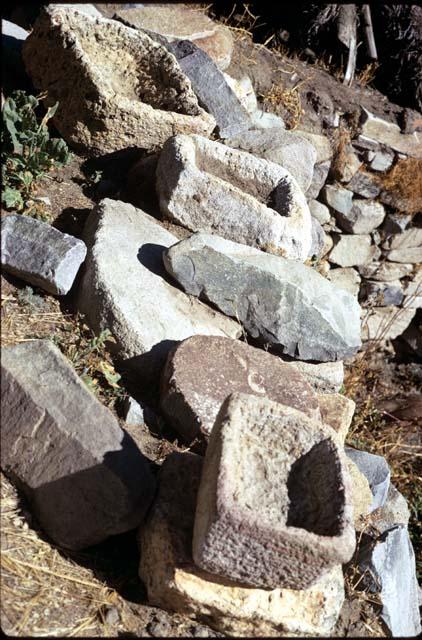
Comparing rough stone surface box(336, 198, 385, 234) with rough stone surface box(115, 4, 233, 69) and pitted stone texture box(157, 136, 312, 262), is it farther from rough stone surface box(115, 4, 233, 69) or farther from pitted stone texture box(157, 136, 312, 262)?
pitted stone texture box(157, 136, 312, 262)

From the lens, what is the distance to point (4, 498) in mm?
2633

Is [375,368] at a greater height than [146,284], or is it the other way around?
[146,284]

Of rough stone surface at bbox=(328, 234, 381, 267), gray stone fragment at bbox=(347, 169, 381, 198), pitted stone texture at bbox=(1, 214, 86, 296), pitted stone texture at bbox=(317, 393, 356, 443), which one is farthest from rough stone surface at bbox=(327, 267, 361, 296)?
pitted stone texture at bbox=(1, 214, 86, 296)

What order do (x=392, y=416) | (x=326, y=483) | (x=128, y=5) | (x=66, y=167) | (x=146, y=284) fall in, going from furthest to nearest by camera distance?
(x=392, y=416), (x=128, y=5), (x=66, y=167), (x=146, y=284), (x=326, y=483)

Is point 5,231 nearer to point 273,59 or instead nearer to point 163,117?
point 163,117

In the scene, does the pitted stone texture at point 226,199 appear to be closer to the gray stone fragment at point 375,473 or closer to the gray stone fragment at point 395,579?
the gray stone fragment at point 375,473

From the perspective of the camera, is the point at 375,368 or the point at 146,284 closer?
the point at 146,284

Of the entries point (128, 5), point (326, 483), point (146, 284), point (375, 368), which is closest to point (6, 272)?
point (146, 284)

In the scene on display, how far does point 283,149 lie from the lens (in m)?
4.77

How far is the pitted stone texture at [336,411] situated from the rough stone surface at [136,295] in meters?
0.57

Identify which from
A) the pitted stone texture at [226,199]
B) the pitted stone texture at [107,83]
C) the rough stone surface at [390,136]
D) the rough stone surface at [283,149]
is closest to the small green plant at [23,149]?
the pitted stone texture at [107,83]

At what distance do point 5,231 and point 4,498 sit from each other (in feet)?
3.81

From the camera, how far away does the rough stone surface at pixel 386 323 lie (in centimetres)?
619

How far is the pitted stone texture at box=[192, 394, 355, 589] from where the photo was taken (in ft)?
7.68
